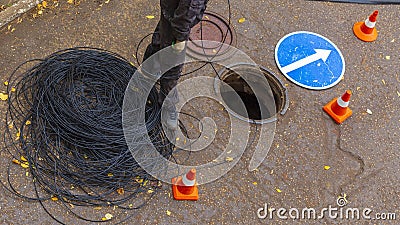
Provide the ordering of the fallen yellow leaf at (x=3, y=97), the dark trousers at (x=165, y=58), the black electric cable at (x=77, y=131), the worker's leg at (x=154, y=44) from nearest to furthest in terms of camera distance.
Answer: the dark trousers at (x=165, y=58), the black electric cable at (x=77, y=131), the worker's leg at (x=154, y=44), the fallen yellow leaf at (x=3, y=97)

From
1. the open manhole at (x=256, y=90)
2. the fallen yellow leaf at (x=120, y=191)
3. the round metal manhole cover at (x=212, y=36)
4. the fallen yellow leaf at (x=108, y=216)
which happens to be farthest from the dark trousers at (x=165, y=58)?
the fallen yellow leaf at (x=108, y=216)

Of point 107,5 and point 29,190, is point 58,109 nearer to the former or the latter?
point 29,190

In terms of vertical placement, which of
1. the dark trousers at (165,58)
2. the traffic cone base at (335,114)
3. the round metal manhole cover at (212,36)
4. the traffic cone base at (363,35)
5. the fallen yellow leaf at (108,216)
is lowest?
the traffic cone base at (335,114)

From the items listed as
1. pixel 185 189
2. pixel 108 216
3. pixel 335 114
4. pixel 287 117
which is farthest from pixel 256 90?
pixel 108 216

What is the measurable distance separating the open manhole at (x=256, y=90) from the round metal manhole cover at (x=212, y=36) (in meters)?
0.26

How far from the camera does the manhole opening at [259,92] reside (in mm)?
4367

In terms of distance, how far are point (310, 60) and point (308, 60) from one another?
21 millimetres

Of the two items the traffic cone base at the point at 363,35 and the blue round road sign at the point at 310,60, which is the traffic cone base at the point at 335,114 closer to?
the blue round road sign at the point at 310,60

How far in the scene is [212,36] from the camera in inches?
186

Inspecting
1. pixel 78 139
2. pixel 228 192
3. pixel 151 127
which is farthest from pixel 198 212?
pixel 78 139

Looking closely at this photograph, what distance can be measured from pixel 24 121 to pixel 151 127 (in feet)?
3.45

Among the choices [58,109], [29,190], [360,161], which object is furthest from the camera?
[360,161]

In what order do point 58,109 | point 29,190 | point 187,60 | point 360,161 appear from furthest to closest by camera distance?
1. point 187,60
2. point 360,161
3. point 58,109
4. point 29,190

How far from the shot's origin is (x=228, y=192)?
3848mm
